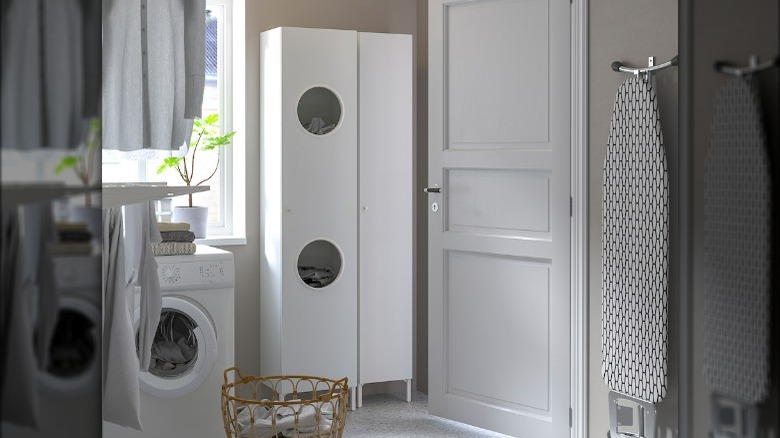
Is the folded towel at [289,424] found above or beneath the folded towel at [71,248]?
beneath

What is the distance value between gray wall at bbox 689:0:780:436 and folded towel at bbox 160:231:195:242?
2.82 metres

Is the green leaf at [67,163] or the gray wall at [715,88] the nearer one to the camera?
the green leaf at [67,163]

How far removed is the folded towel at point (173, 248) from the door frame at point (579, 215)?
1.43 m

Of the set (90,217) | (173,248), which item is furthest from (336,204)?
(90,217)

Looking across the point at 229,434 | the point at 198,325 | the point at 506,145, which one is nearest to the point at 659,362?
the point at 506,145

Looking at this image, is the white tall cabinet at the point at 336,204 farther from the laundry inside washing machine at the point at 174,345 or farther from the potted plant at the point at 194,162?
the laundry inside washing machine at the point at 174,345

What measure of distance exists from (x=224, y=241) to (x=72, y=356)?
11.5 ft

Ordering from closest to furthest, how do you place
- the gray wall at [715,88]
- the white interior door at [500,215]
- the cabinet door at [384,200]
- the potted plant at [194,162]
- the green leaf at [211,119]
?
the gray wall at [715,88] → the white interior door at [500,215] → the potted plant at [194,162] → the green leaf at [211,119] → the cabinet door at [384,200]

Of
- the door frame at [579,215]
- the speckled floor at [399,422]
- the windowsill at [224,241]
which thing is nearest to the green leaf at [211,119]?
the windowsill at [224,241]

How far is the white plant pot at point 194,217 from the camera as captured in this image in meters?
3.60

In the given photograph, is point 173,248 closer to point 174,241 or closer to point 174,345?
point 174,241

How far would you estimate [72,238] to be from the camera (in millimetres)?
347

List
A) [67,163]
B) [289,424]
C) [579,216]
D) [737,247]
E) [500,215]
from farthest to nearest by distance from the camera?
[500,215]
[579,216]
[289,424]
[737,247]
[67,163]

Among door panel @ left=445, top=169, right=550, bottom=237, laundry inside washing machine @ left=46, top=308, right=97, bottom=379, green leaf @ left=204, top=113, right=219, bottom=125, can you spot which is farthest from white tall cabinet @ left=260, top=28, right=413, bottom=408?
laundry inside washing machine @ left=46, top=308, right=97, bottom=379
